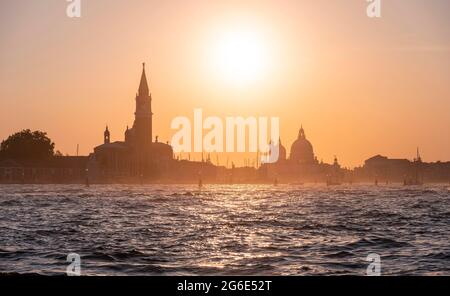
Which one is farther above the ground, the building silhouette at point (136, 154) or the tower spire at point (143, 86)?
the tower spire at point (143, 86)

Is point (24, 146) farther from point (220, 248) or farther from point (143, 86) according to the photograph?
point (220, 248)

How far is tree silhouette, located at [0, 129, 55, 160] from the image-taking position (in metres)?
132

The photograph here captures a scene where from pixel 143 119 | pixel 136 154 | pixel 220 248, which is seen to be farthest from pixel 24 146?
pixel 220 248

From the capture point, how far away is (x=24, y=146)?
132m

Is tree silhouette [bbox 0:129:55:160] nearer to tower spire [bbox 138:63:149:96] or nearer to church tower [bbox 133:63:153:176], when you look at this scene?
church tower [bbox 133:63:153:176]

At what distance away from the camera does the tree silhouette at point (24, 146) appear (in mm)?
131750

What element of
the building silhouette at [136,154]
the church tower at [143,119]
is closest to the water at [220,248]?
the building silhouette at [136,154]

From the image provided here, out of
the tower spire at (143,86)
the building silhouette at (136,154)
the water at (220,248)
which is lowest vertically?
the water at (220,248)

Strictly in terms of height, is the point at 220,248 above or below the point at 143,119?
below

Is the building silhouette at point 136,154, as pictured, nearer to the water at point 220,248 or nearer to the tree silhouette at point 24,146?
the tree silhouette at point 24,146

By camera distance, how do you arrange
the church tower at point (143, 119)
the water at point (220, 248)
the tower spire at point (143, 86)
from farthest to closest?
the tower spire at point (143, 86) → the church tower at point (143, 119) → the water at point (220, 248)
